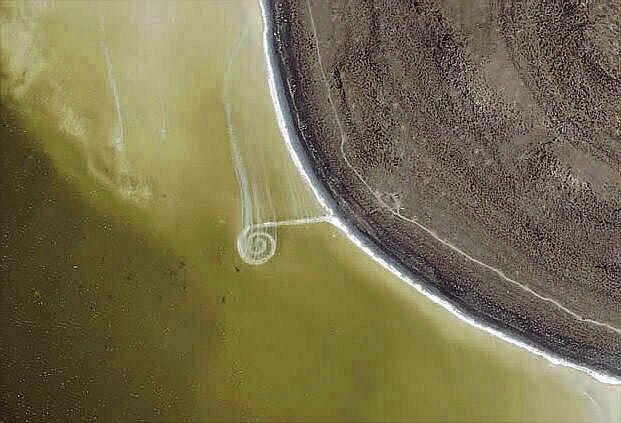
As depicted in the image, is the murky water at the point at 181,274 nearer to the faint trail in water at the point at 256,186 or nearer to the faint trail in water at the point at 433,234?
the faint trail in water at the point at 256,186

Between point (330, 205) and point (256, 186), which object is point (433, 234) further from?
point (256, 186)

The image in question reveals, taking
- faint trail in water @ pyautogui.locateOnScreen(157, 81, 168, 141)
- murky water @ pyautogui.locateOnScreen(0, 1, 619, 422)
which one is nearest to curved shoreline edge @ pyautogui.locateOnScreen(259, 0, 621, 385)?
murky water @ pyautogui.locateOnScreen(0, 1, 619, 422)

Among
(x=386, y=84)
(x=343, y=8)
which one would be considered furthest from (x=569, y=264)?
(x=343, y=8)

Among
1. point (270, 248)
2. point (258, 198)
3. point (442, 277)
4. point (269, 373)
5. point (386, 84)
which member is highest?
point (386, 84)

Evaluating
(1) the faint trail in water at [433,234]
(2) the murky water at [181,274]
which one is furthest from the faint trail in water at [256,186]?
(1) the faint trail in water at [433,234]

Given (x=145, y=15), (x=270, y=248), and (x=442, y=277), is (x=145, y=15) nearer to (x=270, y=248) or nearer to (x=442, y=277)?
(x=270, y=248)

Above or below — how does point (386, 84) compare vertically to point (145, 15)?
below
